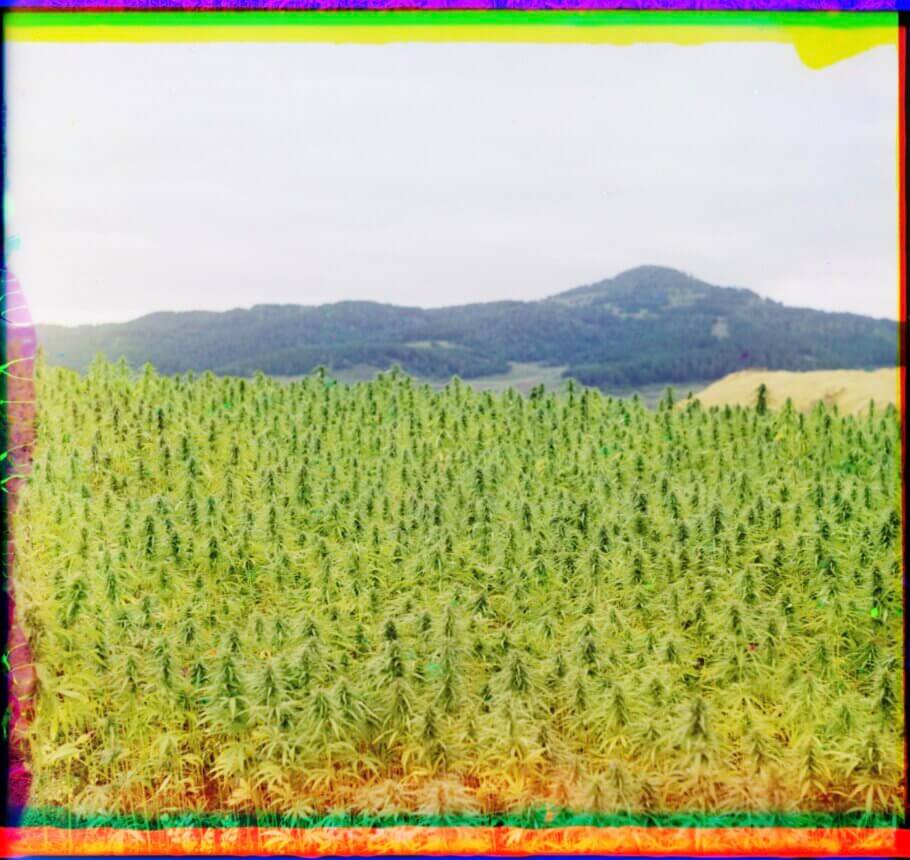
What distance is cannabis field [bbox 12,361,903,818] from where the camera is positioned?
8.26ft

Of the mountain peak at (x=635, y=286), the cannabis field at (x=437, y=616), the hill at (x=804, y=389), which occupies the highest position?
the mountain peak at (x=635, y=286)

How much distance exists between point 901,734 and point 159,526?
214cm

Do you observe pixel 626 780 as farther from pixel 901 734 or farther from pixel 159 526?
pixel 159 526

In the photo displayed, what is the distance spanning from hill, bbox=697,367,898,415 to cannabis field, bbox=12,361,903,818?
0.33 feet

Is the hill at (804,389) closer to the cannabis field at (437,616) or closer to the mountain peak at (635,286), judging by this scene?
the cannabis field at (437,616)

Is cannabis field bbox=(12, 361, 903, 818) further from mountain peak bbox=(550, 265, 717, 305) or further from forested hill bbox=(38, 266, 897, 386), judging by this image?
mountain peak bbox=(550, 265, 717, 305)

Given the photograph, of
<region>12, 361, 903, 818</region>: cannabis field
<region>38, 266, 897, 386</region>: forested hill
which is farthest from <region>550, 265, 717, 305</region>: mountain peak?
<region>12, 361, 903, 818</region>: cannabis field

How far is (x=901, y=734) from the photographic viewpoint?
257 centimetres

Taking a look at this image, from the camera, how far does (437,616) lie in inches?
109


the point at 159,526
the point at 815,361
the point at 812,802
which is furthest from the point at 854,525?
the point at 159,526

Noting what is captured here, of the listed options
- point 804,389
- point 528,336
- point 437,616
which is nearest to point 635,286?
point 528,336

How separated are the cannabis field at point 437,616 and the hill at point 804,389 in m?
0.10

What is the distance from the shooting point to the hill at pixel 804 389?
3.33 m

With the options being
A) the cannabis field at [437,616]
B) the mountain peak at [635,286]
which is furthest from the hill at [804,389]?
the mountain peak at [635,286]
